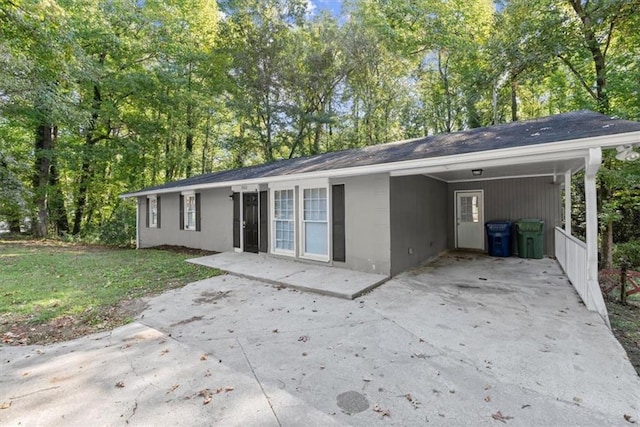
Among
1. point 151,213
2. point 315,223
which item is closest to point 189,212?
point 151,213

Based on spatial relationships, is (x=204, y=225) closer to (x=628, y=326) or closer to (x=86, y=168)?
(x=628, y=326)

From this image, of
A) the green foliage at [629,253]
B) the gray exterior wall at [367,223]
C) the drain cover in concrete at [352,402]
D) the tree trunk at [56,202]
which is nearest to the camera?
the drain cover in concrete at [352,402]

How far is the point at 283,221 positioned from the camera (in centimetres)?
794

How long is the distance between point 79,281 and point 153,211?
6.78 meters

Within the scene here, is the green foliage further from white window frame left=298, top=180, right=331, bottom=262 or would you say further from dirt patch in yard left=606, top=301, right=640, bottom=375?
white window frame left=298, top=180, right=331, bottom=262

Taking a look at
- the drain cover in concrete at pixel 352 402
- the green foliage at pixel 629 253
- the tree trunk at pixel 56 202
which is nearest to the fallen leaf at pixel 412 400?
the drain cover in concrete at pixel 352 402

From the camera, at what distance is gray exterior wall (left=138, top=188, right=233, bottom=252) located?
955 cm

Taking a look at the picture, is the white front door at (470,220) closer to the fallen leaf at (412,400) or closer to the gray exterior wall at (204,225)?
the gray exterior wall at (204,225)

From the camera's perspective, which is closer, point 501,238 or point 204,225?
point 501,238

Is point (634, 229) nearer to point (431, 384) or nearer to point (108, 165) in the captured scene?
point (431, 384)

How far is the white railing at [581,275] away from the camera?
4.05m

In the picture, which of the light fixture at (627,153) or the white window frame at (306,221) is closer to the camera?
the light fixture at (627,153)

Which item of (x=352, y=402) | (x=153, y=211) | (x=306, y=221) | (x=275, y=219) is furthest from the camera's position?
(x=153, y=211)

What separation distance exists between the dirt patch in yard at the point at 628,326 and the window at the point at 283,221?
5.98 meters
